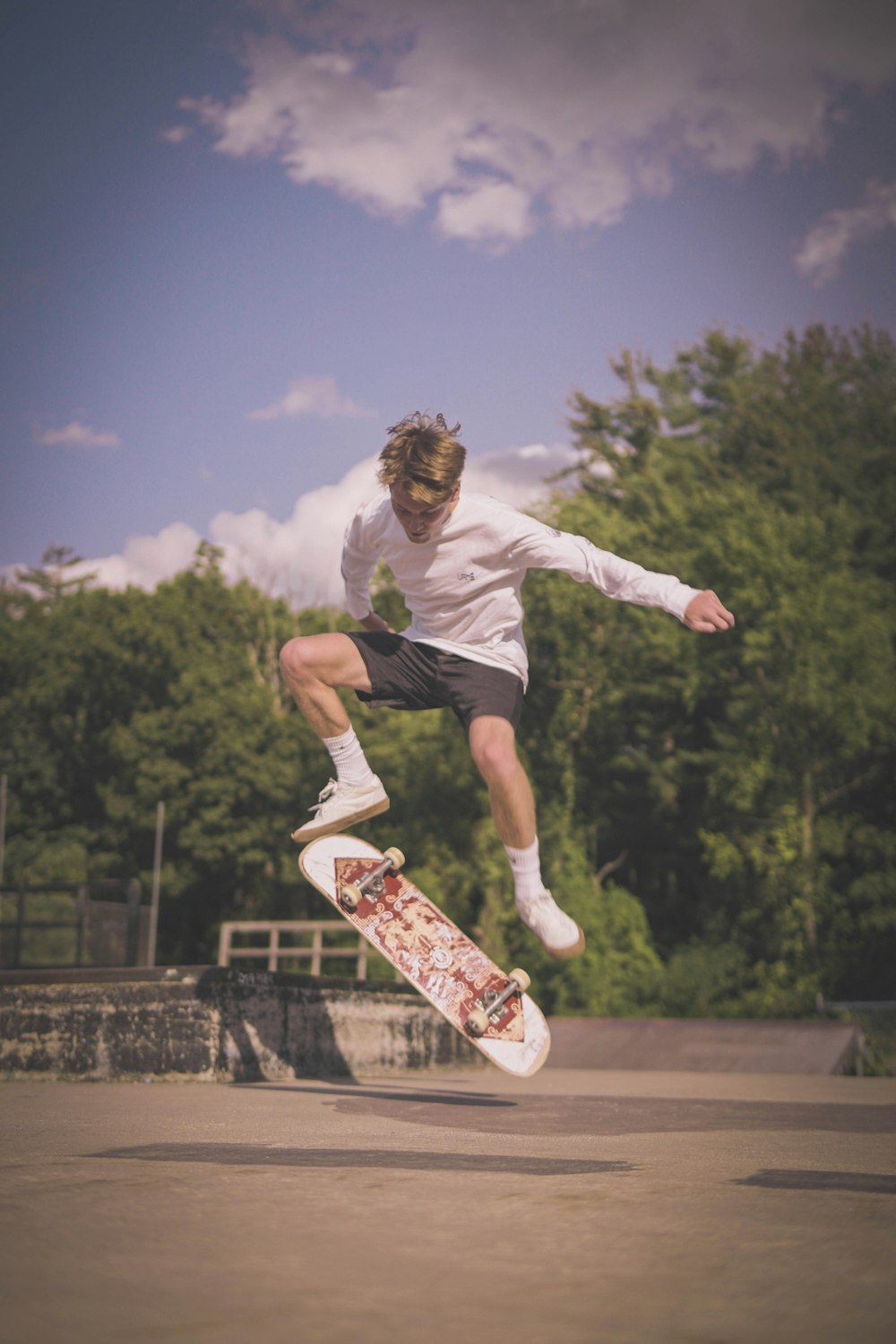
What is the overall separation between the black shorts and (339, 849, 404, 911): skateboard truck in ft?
3.54

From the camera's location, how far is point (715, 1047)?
15.1 metres

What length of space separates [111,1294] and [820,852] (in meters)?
31.4

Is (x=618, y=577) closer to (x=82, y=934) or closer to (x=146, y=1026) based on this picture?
(x=146, y=1026)

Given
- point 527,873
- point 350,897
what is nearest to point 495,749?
point 527,873

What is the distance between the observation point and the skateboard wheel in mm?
7352

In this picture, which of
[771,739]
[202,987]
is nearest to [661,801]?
[771,739]

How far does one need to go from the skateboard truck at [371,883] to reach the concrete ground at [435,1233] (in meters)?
2.26

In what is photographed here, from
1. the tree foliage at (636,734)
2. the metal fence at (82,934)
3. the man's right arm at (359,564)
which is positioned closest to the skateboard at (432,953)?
the man's right arm at (359,564)

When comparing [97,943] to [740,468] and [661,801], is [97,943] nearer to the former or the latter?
[661,801]

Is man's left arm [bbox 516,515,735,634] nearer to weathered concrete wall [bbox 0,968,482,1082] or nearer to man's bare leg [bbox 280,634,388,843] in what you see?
man's bare leg [bbox 280,634,388,843]

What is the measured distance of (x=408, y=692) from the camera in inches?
265

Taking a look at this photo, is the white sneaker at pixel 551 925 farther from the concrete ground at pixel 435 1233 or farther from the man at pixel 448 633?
the concrete ground at pixel 435 1233

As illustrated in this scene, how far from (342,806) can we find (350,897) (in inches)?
27.3

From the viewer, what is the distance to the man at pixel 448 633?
6.21 meters
